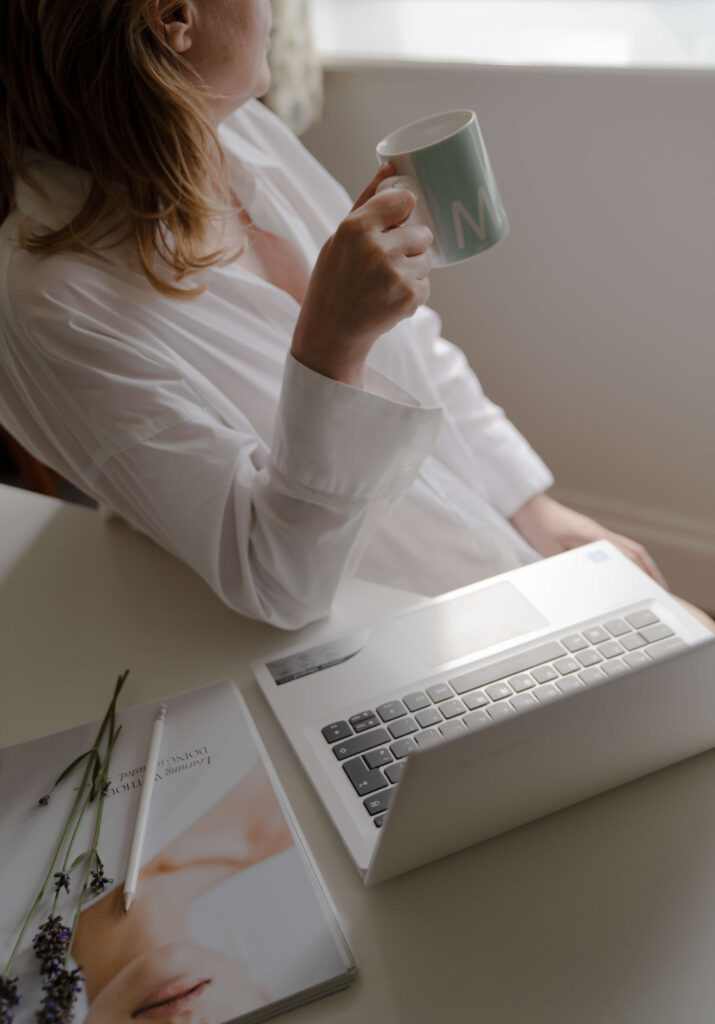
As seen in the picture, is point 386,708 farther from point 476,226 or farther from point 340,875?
point 476,226

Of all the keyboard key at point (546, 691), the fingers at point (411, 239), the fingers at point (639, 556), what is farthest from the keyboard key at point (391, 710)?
the fingers at point (639, 556)

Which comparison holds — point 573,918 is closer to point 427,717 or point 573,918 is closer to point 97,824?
point 427,717

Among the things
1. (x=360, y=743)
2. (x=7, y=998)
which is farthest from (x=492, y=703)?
(x=7, y=998)

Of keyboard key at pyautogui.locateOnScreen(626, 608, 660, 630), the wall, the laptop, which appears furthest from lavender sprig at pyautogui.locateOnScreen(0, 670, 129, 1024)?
the wall

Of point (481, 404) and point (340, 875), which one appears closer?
point (340, 875)

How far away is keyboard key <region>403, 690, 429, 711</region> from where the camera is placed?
27.6 inches

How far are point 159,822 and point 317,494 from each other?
0.32 metres

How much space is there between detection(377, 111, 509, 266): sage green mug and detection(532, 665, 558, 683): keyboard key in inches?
14.5

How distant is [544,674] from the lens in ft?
2.38

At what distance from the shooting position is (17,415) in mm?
890

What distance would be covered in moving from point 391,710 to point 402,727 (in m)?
0.02

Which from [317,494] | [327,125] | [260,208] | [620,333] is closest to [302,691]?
[317,494]

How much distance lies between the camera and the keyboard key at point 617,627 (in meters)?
0.76

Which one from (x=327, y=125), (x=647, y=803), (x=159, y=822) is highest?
(x=327, y=125)
